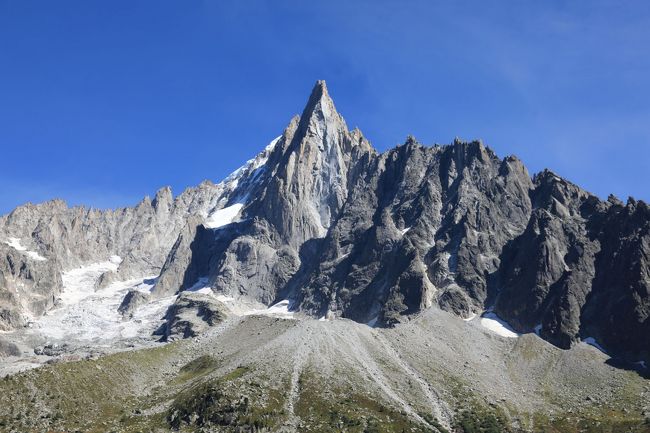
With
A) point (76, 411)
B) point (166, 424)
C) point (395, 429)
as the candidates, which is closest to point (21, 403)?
point (76, 411)

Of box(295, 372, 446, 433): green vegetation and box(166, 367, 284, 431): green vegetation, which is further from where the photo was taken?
box(166, 367, 284, 431): green vegetation

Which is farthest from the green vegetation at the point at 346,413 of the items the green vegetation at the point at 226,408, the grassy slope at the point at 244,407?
the green vegetation at the point at 226,408

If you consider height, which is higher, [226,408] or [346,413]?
[346,413]

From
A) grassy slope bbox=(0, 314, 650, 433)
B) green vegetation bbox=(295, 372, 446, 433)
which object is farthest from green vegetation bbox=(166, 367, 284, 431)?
green vegetation bbox=(295, 372, 446, 433)

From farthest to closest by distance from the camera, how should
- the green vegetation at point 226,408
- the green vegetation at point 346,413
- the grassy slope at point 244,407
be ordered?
the green vegetation at point 226,408 < the green vegetation at point 346,413 < the grassy slope at point 244,407

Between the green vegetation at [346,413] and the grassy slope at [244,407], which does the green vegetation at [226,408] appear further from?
the green vegetation at [346,413]

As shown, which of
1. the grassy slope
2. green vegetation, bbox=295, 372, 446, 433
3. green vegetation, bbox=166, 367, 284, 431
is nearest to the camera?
the grassy slope

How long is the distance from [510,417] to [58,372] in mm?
107219

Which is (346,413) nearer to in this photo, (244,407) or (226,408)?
(244,407)

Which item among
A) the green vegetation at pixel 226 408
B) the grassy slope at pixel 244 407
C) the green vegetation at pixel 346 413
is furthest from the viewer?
the green vegetation at pixel 226 408

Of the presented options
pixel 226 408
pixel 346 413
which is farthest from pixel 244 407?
pixel 346 413

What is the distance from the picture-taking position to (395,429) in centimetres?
15800

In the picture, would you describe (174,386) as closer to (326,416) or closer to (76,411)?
(76,411)

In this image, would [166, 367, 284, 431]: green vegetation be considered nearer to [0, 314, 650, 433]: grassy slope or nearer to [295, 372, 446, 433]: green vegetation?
[0, 314, 650, 433]: grassy slope
